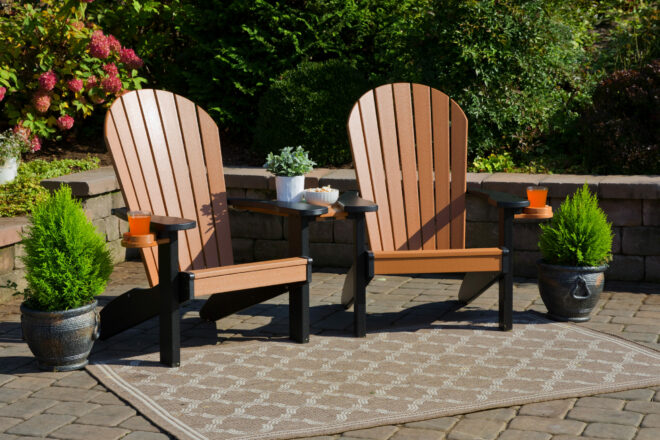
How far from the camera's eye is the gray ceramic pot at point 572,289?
14.4 ft

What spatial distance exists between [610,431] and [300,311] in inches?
61.1

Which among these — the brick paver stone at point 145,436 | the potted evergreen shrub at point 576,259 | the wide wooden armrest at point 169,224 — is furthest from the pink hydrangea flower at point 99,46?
the brick paver stone at point 145,436

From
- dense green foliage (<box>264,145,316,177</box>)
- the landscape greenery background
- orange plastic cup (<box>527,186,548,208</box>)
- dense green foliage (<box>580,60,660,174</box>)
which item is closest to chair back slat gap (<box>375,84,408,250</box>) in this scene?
dense green foliage (<box>264,145,316,177</box>)

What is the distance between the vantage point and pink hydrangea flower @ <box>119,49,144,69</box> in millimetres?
6898

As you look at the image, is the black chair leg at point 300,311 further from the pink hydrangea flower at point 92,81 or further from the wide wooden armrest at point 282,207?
the pink hydrangea flower at point 92,81

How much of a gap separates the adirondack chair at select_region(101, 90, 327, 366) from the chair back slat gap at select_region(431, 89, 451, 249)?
90cm

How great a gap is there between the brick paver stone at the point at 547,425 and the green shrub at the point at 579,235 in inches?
55.8

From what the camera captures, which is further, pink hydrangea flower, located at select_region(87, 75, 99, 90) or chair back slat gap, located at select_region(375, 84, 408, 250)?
pink hydrangea flower, located at select_region(87, 75, 99, 90)

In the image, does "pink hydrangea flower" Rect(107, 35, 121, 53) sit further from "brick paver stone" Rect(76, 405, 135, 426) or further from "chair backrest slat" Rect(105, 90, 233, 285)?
"brick paver stone" Rect(76, 405, 135, 426)

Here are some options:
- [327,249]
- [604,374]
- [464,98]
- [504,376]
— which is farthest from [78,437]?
[464,98]

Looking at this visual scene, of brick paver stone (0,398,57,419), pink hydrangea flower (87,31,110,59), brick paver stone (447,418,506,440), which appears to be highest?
pink hydrangea flower (87,31,110,59)

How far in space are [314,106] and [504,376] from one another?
3180 millimetres

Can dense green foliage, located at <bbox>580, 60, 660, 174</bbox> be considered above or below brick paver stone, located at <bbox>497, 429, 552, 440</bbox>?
above

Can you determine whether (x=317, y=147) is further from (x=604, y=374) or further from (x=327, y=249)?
(x=604, y=374)
